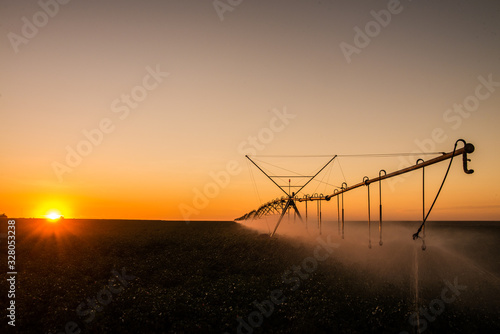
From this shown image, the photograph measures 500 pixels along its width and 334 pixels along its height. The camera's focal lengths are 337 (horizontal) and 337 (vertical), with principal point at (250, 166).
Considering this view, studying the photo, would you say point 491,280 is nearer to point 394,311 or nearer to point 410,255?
point 410,255

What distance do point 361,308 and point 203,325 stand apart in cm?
1216

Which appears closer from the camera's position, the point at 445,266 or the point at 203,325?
the point at 203,325

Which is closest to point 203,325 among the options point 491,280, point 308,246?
point 308,246

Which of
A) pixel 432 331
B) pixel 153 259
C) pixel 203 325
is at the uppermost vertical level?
pixel 153 259

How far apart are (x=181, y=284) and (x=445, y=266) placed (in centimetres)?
3205

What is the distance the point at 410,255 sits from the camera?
4719 centimetres

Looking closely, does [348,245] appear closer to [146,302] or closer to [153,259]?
[153,259]

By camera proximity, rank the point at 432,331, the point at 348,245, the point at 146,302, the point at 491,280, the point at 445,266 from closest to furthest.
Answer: the point at 432,331 → the point at 146,302 → the point at 491,280 → the point at 445,266 → the point at 348,245

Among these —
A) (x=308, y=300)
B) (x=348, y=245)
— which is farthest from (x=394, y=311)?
(x=348, y=245)

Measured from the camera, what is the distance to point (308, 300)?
87.4 feet

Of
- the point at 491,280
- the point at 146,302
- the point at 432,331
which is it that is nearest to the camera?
the point at 432,331

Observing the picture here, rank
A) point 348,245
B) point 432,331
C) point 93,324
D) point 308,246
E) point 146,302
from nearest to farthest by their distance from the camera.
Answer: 1. point 93,324
2. point 432,331
3. point 146,302
4. point 308,246
5. point 348,245

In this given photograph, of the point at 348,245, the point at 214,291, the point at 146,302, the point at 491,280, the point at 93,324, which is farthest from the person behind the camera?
the point at 348,245

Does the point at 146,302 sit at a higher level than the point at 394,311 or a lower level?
higher
